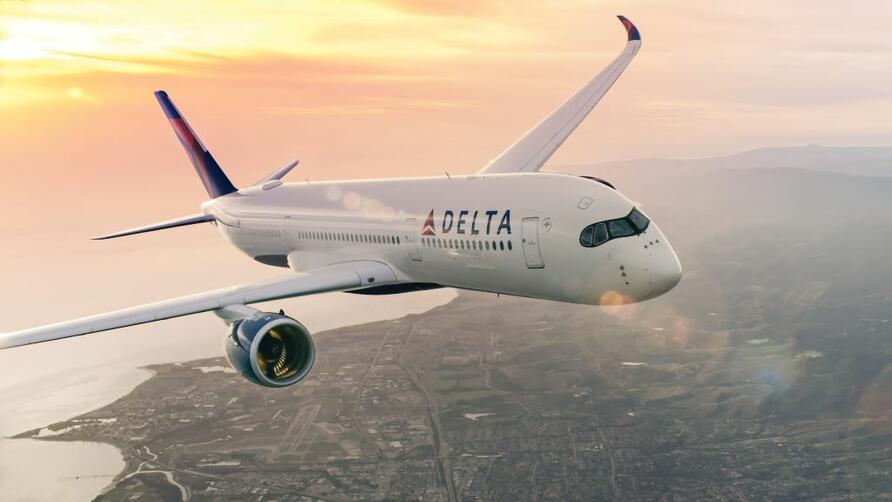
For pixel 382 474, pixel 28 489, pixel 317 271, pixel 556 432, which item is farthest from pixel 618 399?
pixel 317 271

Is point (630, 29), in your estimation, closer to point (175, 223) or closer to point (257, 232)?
point (257, 232)

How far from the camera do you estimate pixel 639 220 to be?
22.2 m

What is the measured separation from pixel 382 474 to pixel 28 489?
89575 mm

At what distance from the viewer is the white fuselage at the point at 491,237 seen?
861 inches

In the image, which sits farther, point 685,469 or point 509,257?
point 685,469

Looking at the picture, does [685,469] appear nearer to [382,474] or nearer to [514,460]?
[514,460]

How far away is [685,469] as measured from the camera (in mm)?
149125

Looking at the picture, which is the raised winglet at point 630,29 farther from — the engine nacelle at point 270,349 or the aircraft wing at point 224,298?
the engine nacelle at point 270,349

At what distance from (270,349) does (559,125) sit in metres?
22.8

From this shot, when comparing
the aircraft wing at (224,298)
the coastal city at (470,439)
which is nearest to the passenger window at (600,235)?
the aircraft wing at (224,298)

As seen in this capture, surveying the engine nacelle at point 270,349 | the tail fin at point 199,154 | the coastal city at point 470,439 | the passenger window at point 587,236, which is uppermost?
the tail fin at point 199,154

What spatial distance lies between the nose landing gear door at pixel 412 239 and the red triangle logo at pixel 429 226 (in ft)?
1.85

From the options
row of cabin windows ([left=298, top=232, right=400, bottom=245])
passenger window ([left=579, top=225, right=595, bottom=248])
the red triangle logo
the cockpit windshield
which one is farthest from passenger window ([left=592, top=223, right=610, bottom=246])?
row of cabin windows ([left=298, top=232, right=400, bottom=245])

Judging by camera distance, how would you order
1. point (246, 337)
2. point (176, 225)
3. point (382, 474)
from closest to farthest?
point (246, 337) → point (176, 225) → point (382, 474)
